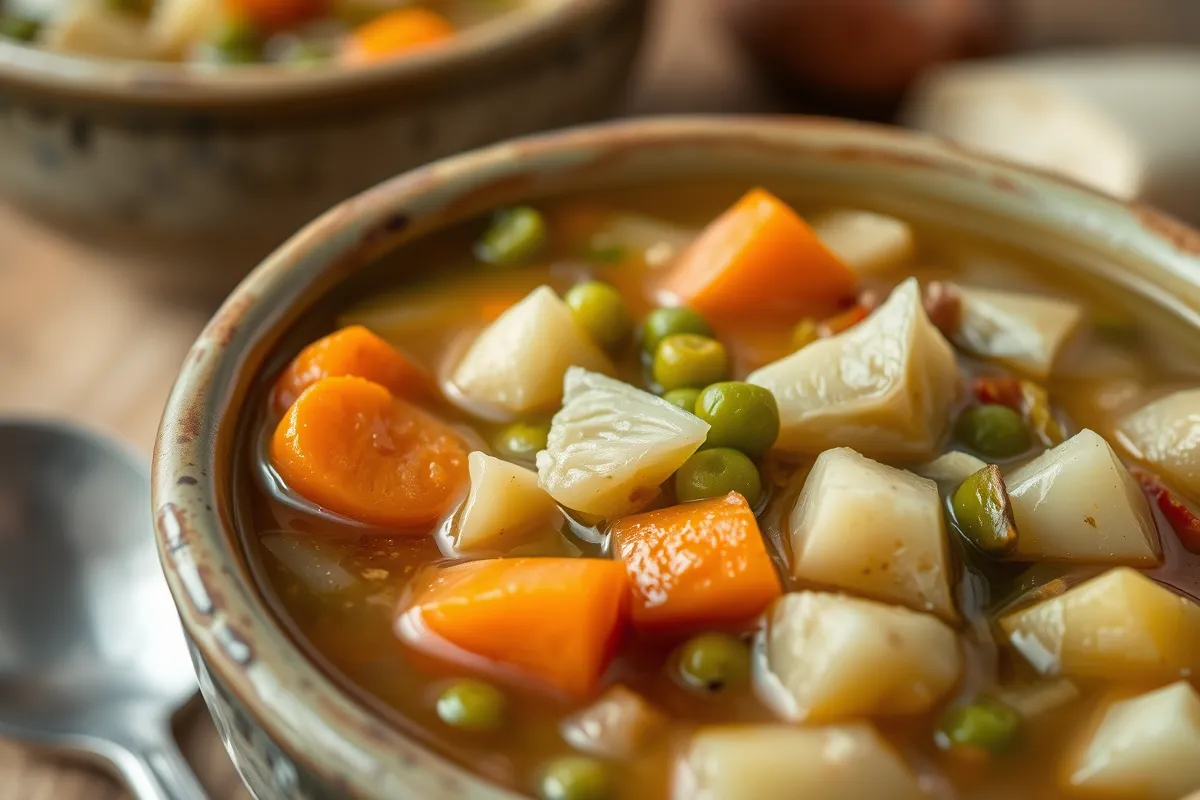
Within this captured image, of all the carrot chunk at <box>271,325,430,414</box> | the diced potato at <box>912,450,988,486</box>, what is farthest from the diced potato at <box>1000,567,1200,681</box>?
the carrot chunk at <box>271,325,430,414</box>

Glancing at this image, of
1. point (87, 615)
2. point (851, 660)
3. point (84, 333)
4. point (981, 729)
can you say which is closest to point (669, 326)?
point (851, 660)

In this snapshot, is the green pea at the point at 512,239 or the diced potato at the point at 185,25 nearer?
the green pea at the point at 512,239

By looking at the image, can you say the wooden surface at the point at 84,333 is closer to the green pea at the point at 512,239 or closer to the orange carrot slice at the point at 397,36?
the orange carrot slice at the point at 397,36

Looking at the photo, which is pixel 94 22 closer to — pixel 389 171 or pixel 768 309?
pixel 389 171

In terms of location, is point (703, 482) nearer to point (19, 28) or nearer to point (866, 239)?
point (866, 239)

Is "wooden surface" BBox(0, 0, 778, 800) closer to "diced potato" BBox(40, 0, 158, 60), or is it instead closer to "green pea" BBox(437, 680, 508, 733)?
"diced potato" BBox(40, 0, 158, 60)

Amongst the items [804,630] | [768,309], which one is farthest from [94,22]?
[804,630]

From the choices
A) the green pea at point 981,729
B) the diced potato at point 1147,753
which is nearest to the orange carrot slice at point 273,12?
the green pea at point 981,729
